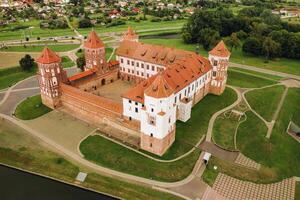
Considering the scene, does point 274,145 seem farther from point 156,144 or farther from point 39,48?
point 39,48

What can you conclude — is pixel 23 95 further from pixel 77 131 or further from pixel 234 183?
pixel 234 183

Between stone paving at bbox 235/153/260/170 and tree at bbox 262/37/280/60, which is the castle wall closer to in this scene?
stone paving at bbox 235/153/260/170

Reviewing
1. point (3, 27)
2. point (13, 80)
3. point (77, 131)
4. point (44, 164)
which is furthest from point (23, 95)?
point (3, 27)

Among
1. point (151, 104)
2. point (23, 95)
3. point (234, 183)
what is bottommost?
point (234, 183)

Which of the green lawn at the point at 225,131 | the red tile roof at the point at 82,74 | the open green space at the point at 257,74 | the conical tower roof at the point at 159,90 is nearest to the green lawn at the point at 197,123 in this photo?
the green lawn at the point at 225,131

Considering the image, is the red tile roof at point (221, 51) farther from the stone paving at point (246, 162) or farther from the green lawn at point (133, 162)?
the green lawn at point (133, 162)

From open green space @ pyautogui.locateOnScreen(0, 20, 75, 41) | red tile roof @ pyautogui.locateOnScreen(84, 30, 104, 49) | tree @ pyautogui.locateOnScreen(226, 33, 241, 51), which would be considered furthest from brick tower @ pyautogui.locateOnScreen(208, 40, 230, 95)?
open green space @ pyautogui.locateOnScreen(0, 20, 75, 41)
